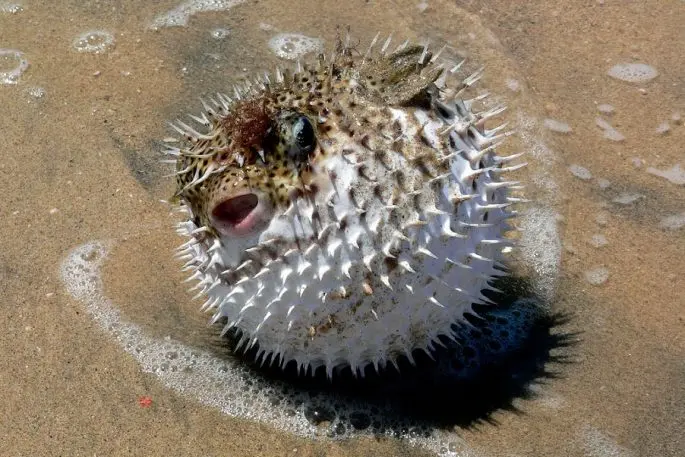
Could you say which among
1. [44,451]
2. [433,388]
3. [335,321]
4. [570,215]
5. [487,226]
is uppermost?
[487,226]

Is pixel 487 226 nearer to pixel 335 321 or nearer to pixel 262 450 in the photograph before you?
pixel 335 321

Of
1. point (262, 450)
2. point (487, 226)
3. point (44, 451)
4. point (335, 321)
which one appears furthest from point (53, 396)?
point (487, 226)

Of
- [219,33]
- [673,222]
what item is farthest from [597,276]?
[219,33]

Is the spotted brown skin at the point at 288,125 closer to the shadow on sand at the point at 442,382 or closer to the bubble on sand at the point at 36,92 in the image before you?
the shadow on sand at the point at 442,382

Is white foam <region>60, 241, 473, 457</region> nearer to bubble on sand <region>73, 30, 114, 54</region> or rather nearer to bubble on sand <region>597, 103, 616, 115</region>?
bubble on sand <region>73, 30, 114, 54</region>

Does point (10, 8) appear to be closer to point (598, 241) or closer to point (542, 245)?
point (542, 245)

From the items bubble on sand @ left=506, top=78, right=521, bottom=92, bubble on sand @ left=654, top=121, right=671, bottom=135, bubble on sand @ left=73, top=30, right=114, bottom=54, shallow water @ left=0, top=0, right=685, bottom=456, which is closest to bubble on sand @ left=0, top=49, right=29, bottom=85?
shallow water @ left=0, top=0, right=685, bottom=456
